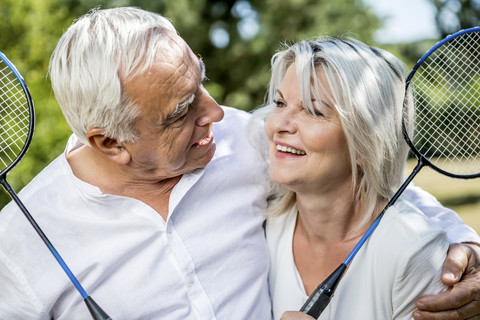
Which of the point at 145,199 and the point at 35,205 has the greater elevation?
the point at 35,205

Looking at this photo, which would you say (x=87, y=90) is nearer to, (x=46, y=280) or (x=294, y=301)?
(x=46, y=280)

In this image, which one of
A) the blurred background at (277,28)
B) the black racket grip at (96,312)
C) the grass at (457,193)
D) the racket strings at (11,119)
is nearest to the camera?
the black racket grip at (96,312)

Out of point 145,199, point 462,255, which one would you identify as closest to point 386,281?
point 462,255

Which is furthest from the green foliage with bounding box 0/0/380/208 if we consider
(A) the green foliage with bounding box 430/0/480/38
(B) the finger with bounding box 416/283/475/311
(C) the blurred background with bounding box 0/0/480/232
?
(B) the finger with bounding box 416/283/475/311

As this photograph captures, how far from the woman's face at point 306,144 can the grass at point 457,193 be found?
530 centimetres

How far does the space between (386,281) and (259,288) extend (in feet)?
1.80

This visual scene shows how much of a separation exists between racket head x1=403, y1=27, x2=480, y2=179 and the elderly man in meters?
0.36

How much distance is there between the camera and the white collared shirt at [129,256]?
2.35 m

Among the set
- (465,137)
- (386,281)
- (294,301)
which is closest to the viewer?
(386,281)

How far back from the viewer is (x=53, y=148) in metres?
3.98

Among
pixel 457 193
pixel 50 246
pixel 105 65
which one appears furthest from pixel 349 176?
pixel 457 193

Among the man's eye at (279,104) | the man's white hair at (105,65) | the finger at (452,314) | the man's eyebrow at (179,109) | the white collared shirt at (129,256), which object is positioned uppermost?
the man's white hair at (105,65)

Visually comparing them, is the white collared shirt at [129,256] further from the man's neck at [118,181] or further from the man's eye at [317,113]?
the man's eye at [317,113]

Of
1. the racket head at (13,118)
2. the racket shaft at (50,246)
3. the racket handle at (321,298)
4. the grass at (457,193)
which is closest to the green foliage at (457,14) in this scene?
the grass at (457,193)
